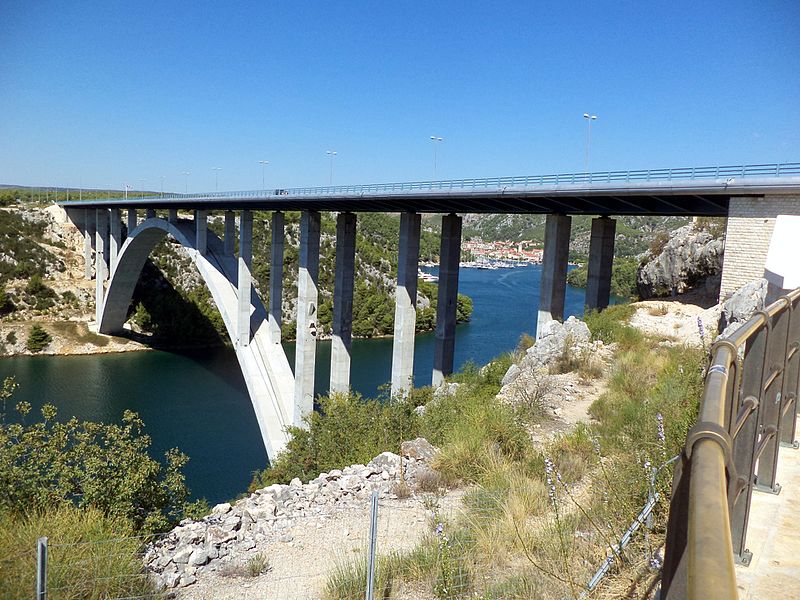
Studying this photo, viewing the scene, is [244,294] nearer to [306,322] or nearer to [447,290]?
[306,322]

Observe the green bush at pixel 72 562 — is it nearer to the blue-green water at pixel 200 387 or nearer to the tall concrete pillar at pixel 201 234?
the blue-green water at pixel 200 387

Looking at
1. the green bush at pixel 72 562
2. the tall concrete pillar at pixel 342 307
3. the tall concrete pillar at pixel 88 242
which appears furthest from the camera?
the tall concrete pillar at pixel 88 242

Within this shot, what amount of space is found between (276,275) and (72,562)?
1931 cm

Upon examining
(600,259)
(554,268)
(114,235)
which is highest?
(600,259)

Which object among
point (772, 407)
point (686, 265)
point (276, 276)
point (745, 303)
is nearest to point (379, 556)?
point (772, 407)

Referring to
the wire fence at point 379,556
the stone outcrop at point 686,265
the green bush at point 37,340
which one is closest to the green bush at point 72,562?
the wire fence at point 379,556

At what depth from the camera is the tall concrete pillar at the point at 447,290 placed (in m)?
16.9

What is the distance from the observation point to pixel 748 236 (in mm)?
9523

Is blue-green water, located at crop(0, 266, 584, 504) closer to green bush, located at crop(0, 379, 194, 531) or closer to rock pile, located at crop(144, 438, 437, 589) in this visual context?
green bush, located at crop(0, 379, 194, 531)

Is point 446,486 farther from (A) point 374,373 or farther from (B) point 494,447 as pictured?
(A) point 374,373

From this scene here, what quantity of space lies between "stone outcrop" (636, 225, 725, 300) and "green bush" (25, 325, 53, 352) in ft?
116

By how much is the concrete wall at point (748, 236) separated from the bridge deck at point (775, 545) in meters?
7.04

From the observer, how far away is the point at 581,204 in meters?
13.7

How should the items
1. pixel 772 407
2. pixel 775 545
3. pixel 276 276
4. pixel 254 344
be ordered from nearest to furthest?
1. pixel 775 545
2. pixel 772 407
3. pixel 276 276
4. pixel 254 344
